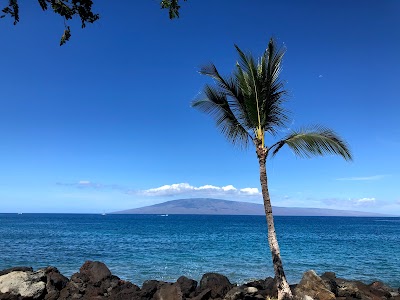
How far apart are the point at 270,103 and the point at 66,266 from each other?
80.4ft

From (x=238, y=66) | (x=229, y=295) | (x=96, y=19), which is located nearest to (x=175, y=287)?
(x=229, y=295)

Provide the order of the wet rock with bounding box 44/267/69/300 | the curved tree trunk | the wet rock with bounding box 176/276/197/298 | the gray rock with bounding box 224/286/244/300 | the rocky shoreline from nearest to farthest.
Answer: the curved tree trunk, the gray rock with bounding box 224/286/244/300, the rocky shoreline, the wet rock with bounding box 176/276/197/298, the wet rock with bounding box 44/267/69/300

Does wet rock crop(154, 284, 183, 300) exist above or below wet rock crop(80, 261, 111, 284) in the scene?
below

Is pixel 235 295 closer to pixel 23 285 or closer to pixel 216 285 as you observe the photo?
pixel 216 285

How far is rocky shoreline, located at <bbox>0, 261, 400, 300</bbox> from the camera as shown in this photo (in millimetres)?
15273

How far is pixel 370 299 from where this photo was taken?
52.1 feet

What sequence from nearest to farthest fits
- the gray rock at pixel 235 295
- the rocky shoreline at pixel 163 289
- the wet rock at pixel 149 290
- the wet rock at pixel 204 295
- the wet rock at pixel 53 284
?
the gray rock at pixel 235 295 < the rocky shoreline at pixel 163 289 < the wet rock at pixel 204 295 < the wet rock at pixel 149 290 < the wet rock at pixel 53 284

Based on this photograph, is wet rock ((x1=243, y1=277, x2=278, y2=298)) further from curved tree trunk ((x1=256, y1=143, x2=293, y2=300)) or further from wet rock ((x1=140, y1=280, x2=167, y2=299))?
wet rock ((x1=140, y1=280, x2=167, y2=299))

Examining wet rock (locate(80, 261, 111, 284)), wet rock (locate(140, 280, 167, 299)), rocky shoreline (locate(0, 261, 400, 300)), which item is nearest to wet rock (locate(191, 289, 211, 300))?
rocky shoreline (locate(0, 261, 400, 300))

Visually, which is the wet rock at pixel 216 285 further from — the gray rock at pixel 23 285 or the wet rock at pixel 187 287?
the gray rock at pixel 23 285

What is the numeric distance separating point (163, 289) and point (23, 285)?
6.46 metres

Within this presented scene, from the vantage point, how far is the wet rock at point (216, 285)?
1630 cm

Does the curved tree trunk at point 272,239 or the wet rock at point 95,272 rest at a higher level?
the curved tree trunk at point 272,239

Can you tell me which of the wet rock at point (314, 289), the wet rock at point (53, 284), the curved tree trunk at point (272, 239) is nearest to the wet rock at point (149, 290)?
the wet rock at point (53, 284)
